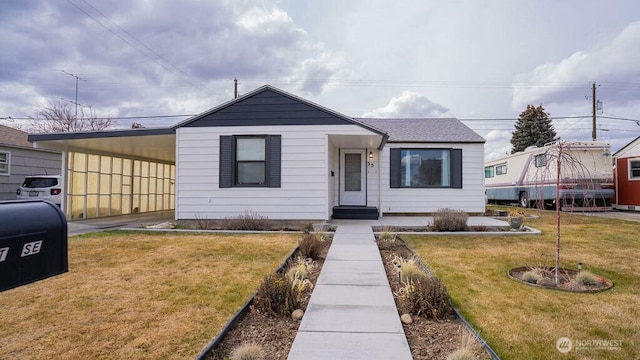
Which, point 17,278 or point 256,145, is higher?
point 256,145

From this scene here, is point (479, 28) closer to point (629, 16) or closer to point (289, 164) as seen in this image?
point (629, 16)

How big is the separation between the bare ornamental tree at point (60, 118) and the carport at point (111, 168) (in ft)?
45.5

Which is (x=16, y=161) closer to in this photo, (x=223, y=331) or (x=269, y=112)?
(x=269, y=112)

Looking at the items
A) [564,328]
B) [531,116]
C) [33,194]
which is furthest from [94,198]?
[531,116]

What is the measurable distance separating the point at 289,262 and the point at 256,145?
560 cm

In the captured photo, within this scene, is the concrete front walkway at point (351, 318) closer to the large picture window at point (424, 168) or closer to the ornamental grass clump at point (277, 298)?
the ornamental grass clump at point (277, 298)

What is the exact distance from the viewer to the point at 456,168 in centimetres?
1295

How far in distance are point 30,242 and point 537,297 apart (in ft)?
16.1

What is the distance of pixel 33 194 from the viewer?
13078mm

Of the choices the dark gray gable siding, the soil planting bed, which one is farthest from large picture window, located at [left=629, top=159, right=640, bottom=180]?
the soil planting bed

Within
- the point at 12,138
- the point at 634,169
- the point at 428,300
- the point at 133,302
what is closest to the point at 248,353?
the point at 428,300

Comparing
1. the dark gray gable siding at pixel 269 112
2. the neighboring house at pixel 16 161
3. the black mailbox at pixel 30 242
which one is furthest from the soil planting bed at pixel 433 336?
the neighboring house at pixel 16 161

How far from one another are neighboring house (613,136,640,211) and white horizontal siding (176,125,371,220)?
14.7 m

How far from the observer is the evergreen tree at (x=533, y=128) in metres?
33.2
